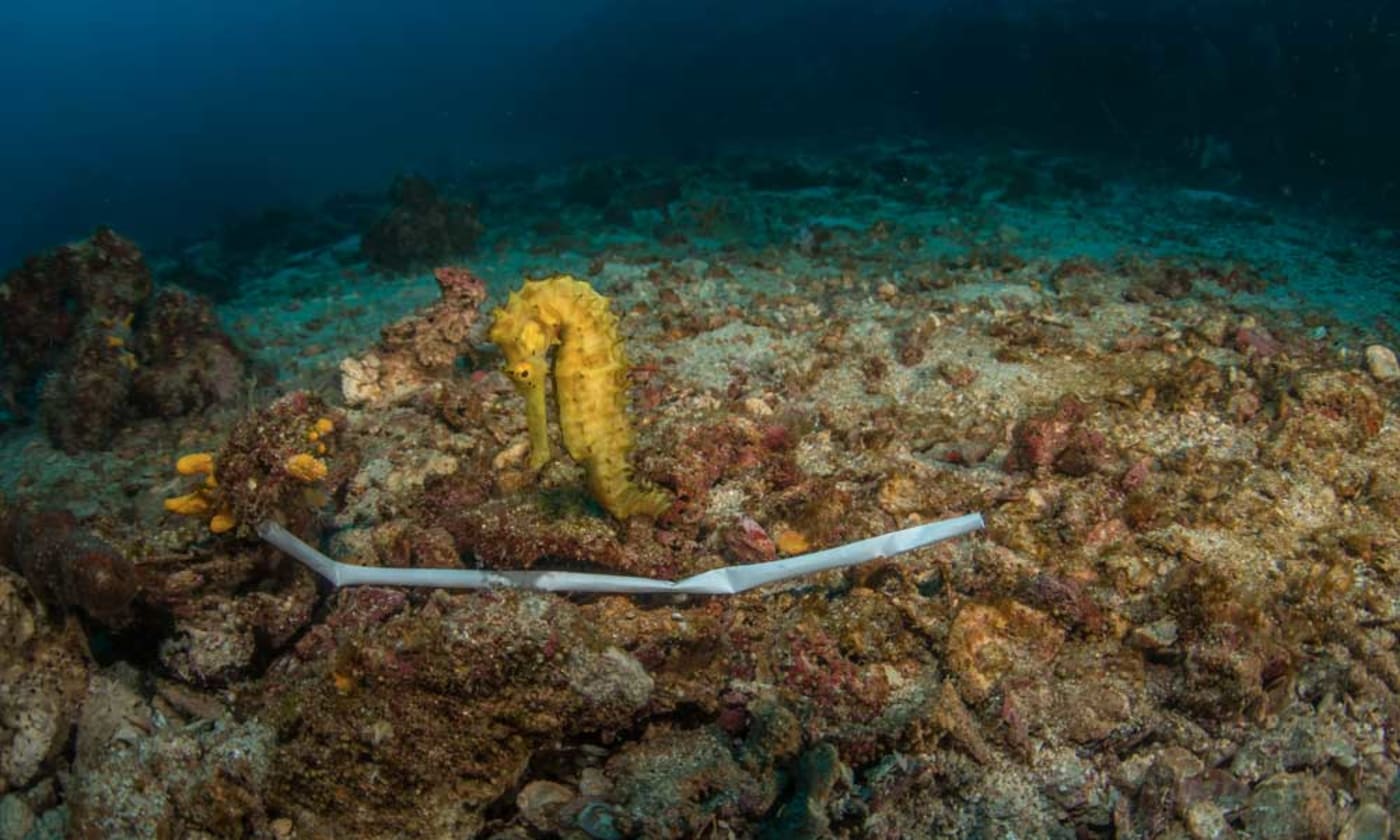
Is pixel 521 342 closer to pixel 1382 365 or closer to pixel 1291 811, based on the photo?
pixel 1291 811

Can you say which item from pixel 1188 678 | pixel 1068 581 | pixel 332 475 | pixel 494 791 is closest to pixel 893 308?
pixel 1068 581

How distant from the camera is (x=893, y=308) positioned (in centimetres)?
698

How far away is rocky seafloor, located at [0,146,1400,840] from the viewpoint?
2621 mm

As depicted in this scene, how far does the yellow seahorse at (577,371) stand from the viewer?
3.23m

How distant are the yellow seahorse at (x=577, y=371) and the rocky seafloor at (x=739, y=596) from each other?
1.11 ft

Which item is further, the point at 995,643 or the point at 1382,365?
the point at 1382,365

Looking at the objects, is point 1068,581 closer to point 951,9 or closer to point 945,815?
point 945,815

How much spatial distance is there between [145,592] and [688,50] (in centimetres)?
3152

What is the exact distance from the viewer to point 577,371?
3342 millimetres

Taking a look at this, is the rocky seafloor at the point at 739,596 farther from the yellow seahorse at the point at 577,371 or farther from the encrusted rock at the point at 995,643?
the yellow seahorse at the point at 577,371

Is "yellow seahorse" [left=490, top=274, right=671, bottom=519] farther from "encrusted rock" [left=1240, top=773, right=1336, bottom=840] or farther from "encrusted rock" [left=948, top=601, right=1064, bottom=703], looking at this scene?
"encrusted rock" [left=1240, top=773, right=1336, bottom=840]

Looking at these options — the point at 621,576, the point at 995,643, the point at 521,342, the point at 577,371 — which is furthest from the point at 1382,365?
the point at 521,342

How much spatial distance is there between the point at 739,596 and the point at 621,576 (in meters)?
0.57

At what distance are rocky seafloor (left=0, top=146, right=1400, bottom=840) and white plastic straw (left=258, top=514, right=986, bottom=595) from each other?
0.11 metres
